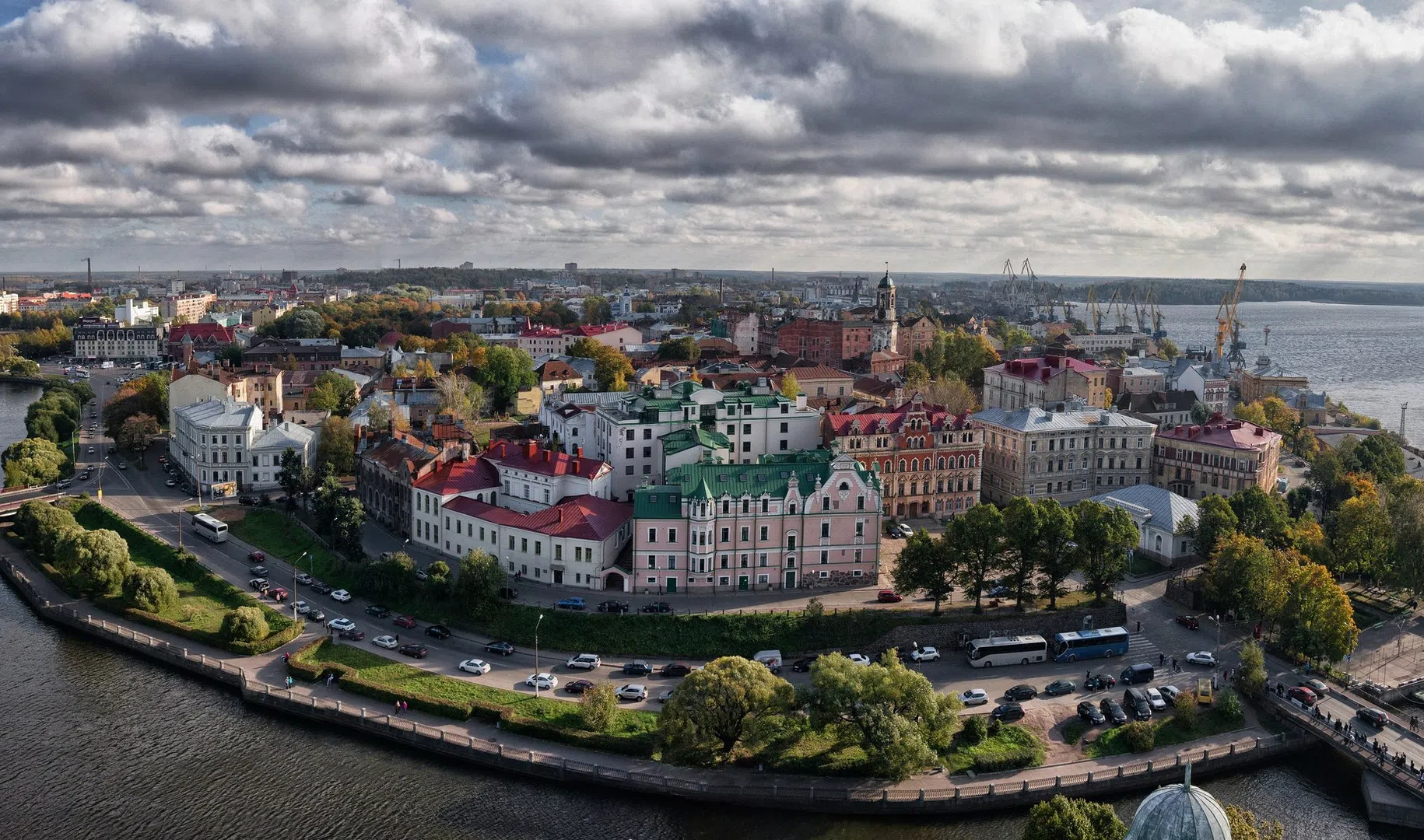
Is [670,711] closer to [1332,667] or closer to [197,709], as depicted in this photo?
[197,709]

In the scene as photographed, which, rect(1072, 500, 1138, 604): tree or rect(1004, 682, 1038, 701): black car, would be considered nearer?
rect(1004, 682, 1038, 701): black car

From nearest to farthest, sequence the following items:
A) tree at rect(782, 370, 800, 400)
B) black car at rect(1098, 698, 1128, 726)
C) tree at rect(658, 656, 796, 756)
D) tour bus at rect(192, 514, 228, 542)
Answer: tree at rect(658, 656, 796, 756)
black car at rect(1098, 698, 1128, 726)
tour bus at rect(192, 514, 228, 542)
tree at rect(782, 370, 800, 400)

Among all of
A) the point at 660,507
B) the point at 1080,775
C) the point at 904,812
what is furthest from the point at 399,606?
the point at 1080,775

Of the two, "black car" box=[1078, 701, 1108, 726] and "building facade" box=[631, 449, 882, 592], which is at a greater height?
"building facade" box=[631, 449, 882, 592]

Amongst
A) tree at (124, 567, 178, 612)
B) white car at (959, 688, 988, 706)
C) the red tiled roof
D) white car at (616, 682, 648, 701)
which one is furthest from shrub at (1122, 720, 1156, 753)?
tree at (124, 567, 178, 612)

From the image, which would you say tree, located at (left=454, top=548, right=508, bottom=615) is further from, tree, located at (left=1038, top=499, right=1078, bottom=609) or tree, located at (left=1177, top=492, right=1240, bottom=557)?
tree, located at (left=1177, top=492, right=1240, bottom=557)

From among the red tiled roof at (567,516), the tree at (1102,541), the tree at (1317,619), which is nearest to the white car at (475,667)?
the red tiled roof at (567,516)

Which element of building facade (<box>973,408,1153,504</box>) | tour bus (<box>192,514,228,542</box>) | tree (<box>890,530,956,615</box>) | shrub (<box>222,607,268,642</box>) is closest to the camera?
shrub (<box>222,607,268,642</box>)
